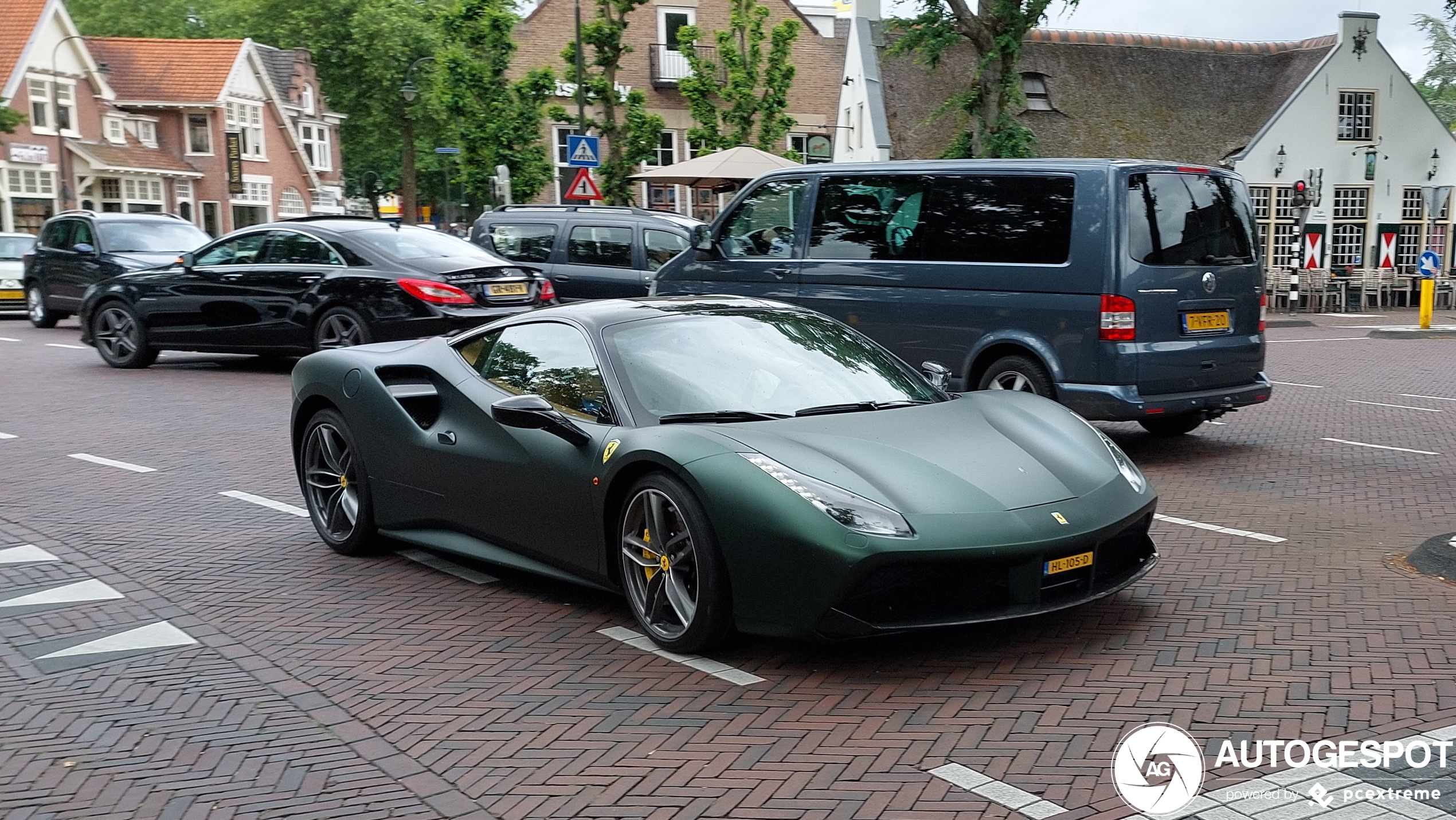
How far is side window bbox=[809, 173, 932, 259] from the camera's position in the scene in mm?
9742

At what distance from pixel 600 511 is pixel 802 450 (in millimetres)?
862

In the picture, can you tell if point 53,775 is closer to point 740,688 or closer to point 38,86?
point 740,688

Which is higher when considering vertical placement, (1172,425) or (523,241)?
(523,241)

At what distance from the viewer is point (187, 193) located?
184ft

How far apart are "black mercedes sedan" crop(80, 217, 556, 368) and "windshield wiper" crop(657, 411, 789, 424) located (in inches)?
288

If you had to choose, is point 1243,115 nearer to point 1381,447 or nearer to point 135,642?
point 1381,447

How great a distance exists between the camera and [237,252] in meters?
13.9

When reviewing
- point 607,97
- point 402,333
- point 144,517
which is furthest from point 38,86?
point 144,517

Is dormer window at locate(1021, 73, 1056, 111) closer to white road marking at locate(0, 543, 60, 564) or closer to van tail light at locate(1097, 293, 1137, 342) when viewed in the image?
van tail light at locate(1097, 293, 1137, 342)

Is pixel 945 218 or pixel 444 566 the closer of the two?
pixel 444 566

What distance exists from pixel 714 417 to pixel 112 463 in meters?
5.95

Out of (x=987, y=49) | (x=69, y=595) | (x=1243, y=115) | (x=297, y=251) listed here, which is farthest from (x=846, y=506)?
(x=1243, y=115)

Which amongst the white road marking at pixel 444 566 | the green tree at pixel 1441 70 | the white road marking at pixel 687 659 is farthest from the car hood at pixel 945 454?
the green tree at pixel 1441 70

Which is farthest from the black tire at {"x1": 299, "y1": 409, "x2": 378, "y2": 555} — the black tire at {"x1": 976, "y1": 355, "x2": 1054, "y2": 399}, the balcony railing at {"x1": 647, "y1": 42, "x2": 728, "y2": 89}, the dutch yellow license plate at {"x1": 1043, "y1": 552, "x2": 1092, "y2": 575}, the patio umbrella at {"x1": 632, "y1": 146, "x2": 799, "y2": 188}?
the balcony railing at {"x1": 647, "y1": 42, "x2": 728, "y2": 89}
